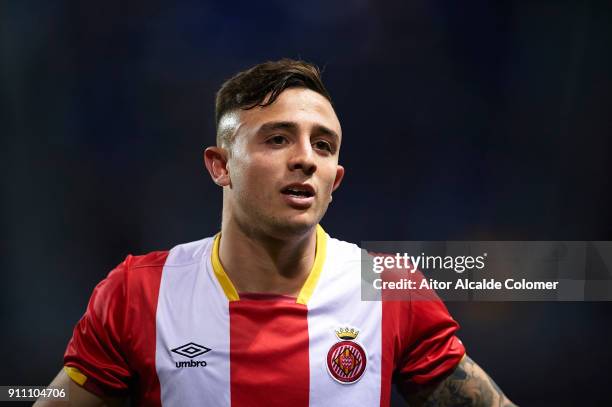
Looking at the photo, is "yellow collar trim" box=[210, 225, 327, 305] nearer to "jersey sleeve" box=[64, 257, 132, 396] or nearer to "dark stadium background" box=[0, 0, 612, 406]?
"jersey sleeve" box=[64, 257, 132, 396]

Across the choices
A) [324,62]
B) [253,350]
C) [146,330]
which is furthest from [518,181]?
[146,330]

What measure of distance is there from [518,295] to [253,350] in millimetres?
1058

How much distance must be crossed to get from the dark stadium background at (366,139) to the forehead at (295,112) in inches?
28.1

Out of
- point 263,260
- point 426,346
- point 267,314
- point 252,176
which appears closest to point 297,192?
point 252,176

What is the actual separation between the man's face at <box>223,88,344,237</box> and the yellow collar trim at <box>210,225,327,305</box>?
0.53 feet

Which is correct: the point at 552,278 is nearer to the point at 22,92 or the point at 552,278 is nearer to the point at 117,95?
the point at 117,95

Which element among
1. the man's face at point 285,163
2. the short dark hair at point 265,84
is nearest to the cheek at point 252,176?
the man's face at point 285,163

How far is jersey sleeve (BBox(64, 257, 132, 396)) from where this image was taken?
1.53 meters

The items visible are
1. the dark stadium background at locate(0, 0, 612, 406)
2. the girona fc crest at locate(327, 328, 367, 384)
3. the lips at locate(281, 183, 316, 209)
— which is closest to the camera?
the lips at locate(281, 183, 316, 209)

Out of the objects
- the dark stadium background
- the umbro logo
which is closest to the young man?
the umbro logo

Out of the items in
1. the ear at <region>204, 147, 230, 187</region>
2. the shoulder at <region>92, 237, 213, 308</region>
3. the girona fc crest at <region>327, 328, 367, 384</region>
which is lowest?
the girona fc crest at <region>327, 328, 367, 384</region>

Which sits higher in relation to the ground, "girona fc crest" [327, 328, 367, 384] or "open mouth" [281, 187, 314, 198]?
"open mouth" [281, 187, 314, 198]

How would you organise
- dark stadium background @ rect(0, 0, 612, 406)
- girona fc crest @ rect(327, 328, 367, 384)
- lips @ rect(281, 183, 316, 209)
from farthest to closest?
1. dark stadium background @ rect(0, 0, 612, 406)
2. girona fc crest @ rect(327, 328, 367, 384)
3. lips @ rect(281, 183, 316, 209)

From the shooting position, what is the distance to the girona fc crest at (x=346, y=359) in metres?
1.57
